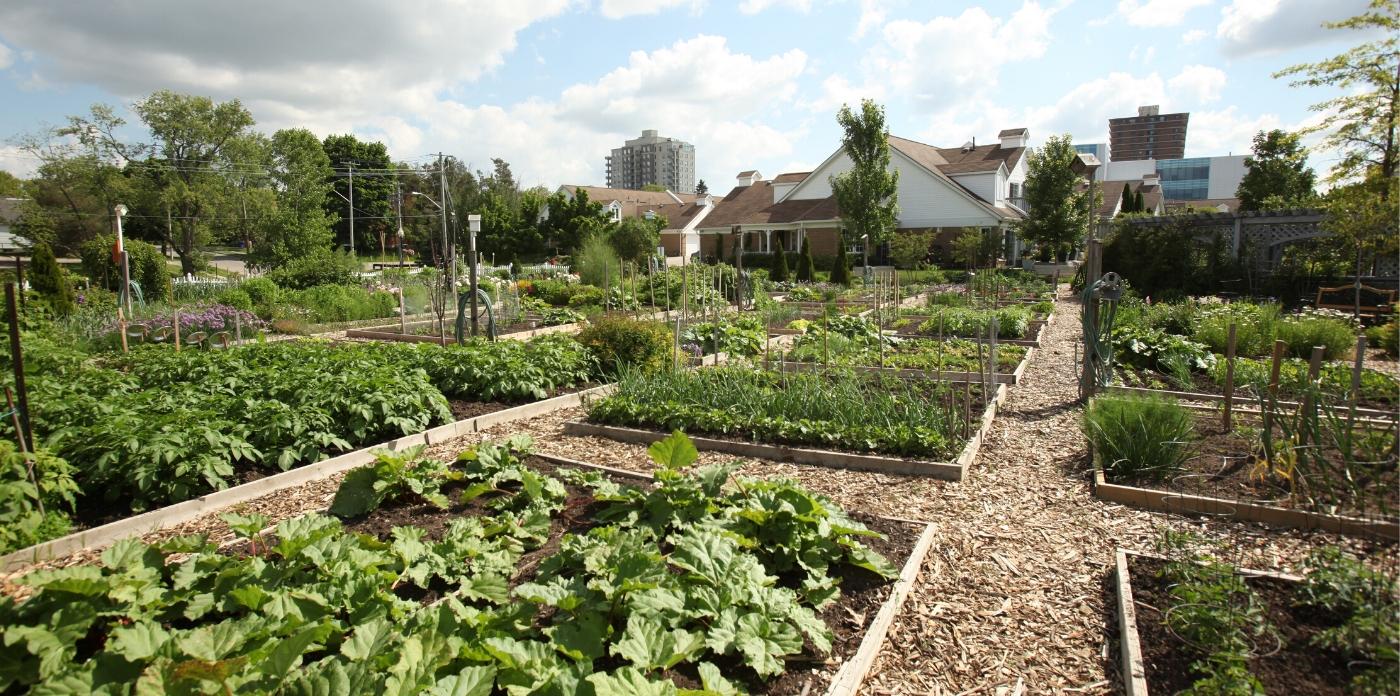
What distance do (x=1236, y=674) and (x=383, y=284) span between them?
23219mm

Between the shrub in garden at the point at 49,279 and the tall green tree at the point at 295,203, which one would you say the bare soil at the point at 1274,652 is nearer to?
the shrub in garden at the point at 49,279

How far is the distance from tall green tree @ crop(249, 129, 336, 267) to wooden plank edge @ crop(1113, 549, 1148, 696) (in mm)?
32173

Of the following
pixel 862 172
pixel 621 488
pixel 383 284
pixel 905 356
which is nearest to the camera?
pixel 621 488

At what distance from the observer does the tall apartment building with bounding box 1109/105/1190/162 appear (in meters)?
119

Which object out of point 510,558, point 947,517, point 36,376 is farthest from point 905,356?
point 36,376

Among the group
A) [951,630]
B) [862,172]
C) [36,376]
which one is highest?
[862,172]

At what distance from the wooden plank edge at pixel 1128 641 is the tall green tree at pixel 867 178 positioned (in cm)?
2758

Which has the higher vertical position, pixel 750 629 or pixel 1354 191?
pixel 1354 191

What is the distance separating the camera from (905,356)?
9586 millimetres

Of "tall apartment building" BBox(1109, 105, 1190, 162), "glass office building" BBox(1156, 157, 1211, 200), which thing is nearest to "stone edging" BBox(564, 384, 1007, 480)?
"glass office building" BBox(1156, 157, 1211, 200)

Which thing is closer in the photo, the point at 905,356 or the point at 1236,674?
the point at 1236,674

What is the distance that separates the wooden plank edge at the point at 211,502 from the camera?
13.6 feet

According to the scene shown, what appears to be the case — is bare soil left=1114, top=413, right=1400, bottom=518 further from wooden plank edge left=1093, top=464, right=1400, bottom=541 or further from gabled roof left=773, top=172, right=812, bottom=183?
gabled roof left=773, top=172, right=812, bottom=183

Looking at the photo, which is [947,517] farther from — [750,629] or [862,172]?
[862,172]
